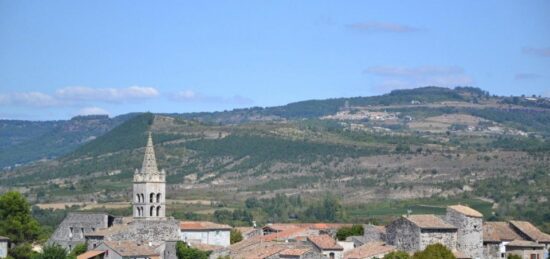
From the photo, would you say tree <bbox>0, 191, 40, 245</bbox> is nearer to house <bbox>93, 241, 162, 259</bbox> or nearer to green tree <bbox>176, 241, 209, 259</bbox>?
house <bbox>93, 241, 162, 259</bbox>

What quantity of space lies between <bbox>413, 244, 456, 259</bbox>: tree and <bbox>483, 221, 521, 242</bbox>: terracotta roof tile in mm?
7728

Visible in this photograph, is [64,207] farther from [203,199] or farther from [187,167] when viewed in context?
[187,167]

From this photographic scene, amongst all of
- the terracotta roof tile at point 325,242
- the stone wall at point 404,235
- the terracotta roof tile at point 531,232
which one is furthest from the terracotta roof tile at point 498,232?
the terracotta roof tile at point 325,242

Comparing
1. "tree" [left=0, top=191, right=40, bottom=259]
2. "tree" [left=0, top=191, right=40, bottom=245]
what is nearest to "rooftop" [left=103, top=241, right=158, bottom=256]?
"tree" [left=0, top=191, right=40, bottom=259]

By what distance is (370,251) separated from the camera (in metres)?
76.1

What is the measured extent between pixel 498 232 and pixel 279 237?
13.9 metres

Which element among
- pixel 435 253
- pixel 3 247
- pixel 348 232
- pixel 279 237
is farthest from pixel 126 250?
pixel 348 232

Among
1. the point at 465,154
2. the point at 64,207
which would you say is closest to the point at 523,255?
the point at 64,207

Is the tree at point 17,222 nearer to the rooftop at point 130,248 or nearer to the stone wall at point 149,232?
the stone wall at point 149,232

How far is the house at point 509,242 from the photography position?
259 feet

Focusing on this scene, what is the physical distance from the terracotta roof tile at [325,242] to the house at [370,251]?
1079mm

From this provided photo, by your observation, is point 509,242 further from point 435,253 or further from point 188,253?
point 188,253

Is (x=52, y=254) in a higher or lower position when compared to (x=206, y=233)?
higher

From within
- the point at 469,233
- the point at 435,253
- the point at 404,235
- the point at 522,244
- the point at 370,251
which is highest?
the point at 469,233
